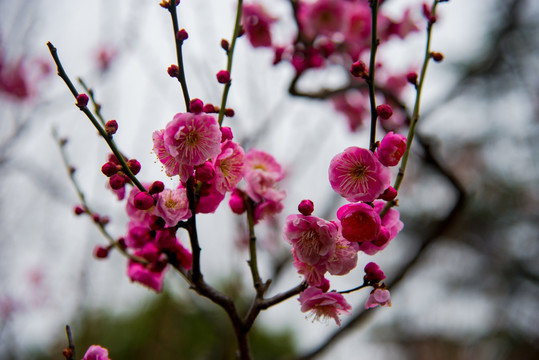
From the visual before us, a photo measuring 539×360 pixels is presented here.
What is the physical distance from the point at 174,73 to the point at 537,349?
20.4 ft

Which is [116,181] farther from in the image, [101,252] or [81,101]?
[101,252]

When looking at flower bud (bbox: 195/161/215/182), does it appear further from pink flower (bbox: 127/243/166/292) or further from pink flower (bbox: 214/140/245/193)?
pink flower (bbox: 127/243/166/292)

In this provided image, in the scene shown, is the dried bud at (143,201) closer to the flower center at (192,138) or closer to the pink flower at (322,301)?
the flower center at (192,138)

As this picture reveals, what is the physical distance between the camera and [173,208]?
0.83 meters

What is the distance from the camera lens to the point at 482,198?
7.03 m

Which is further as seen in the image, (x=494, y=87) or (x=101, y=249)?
(x=494, y=87)

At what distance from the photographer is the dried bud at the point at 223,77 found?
3.01ft

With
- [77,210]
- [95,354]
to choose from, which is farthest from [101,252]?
[95,354]

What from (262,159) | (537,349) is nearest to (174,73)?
(262,159)

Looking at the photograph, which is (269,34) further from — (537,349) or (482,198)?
(482,198)

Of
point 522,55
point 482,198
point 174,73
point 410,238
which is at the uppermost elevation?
point 522,55

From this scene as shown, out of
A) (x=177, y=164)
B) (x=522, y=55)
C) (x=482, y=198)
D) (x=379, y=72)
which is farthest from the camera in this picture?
(x=482, y=198)

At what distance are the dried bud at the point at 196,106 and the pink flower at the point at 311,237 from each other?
32cm

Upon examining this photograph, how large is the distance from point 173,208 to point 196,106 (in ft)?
0.74
